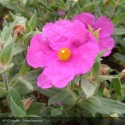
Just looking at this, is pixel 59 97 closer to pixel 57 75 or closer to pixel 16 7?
pixel 57 75

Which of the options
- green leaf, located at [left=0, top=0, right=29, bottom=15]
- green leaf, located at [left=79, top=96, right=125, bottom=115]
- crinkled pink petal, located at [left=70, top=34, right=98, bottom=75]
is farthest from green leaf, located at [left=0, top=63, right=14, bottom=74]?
green leaf, located at [left=0, top=0, right=29, bottom=15]

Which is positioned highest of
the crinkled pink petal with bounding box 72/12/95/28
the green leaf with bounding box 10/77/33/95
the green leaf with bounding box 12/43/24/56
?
the crinkled pink petal with bounding box 72/12/95/28

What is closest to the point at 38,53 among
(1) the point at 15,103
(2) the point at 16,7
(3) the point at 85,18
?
(1) the point at 15,103

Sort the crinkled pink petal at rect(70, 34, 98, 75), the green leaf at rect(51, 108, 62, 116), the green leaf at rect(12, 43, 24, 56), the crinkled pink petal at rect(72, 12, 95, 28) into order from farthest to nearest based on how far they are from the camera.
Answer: the crinkled pink petal at rect(72, 12, 95, 28) < the green leaf at rect(51, 108, 62, 116) < the green leaf at rect(12, 43, 24, 56) < the crinkled pink petal at rect(70, 34, 98, 75)

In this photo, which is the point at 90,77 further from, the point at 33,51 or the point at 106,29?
the point at 106,29

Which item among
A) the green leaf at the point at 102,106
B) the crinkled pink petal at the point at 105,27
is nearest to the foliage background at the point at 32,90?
the green leaf at the point at 102,106

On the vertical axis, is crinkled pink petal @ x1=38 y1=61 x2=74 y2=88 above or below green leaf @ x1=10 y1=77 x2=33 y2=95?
above

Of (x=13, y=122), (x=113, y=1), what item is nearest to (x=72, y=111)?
(x=13, y=122)

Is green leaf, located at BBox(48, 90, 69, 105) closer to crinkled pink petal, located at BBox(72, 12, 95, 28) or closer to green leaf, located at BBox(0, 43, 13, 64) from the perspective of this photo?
green leaf, located at BBox(0, 43, 13, 64)
